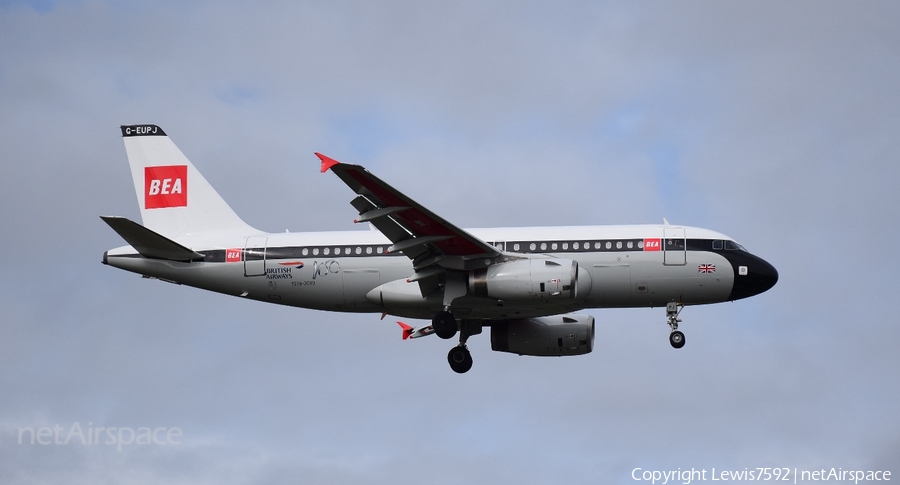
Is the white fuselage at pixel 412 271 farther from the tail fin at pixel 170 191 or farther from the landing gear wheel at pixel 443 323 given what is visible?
the tail fin at pixel 170 191

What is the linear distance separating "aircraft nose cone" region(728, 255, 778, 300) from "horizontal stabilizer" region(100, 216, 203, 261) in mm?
19160

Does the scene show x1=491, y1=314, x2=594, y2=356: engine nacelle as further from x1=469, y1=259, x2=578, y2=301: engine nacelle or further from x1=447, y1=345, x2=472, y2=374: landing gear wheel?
x1=469, y1=259, x2=578, y2=301: engine nacelle

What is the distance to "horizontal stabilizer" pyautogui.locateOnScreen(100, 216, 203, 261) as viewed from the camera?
136ft

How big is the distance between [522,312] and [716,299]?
683cm

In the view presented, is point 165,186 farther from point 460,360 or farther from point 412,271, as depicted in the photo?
point 460,360

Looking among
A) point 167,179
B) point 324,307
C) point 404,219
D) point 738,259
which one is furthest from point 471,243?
point 167,179

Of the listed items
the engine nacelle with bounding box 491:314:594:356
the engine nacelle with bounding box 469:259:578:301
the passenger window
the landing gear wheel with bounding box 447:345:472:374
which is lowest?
the landing gear wheel with bounding box 447:345:472:374

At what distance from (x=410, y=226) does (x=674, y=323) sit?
10.1m

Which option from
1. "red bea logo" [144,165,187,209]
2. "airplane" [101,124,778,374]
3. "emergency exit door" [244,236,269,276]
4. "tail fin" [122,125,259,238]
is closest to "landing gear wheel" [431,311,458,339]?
"airplane" [101,124,778,374]

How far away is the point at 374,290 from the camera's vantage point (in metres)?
42.5

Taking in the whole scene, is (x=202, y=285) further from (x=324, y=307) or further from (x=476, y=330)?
(x=476, y=330)

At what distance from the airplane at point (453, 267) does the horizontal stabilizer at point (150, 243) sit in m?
0.05

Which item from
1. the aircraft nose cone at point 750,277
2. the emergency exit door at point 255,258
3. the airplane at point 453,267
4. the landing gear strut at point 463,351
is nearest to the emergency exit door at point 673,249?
the airplane at point 453,267

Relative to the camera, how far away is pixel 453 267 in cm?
4131
